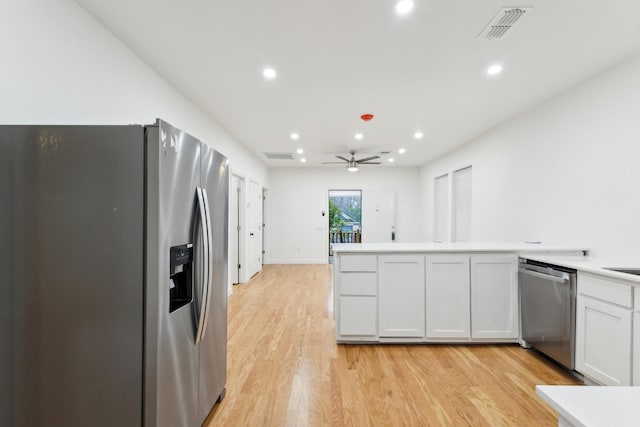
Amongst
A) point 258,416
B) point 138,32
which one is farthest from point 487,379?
point 138,32

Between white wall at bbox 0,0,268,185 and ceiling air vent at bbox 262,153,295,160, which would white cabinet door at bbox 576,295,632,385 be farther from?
ceiling air vent at bbox 262,153,295,160

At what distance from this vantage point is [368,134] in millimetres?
4746

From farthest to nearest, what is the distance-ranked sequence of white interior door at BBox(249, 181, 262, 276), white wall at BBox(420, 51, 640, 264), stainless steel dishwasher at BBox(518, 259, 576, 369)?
white interior door at BBox(249, 181, 262, 276) → white wall at BBox(420, 51, 640, 264) → stainless steel dishwasher at BBox(518, 259, 576, 369)

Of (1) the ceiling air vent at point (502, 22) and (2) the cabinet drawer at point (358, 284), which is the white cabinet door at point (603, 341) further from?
(1) the ceiling air vent at point (502, 22)

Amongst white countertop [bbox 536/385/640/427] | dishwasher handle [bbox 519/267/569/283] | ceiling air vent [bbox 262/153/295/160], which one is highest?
ceiling air vent [bbox 262/153/295/160]

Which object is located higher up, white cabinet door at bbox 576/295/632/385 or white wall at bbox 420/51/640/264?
white wall at bbox 420/51/640/264

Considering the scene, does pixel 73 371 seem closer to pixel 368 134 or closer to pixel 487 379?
pixel 487 379

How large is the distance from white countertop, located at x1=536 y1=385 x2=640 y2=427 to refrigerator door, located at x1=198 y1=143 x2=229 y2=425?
A: 1.58 metres

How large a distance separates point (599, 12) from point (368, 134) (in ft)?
9.87

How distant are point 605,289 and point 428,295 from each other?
1.29m

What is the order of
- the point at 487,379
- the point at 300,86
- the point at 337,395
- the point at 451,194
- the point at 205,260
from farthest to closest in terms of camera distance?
the point at 451,194, the point at 300,86, the point at 487,379, the point at 337,395, the point at 205,260

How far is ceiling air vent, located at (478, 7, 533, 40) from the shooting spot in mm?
1892

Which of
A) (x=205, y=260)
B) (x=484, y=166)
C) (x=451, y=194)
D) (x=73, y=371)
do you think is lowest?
(x=73, y=371)

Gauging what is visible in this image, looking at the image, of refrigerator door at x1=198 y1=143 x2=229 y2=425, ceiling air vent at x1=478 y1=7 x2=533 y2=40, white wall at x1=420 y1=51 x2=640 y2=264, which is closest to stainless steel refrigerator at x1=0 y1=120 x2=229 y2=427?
refrigerator door at x1=198 y1=143 x2=229 y2=425
